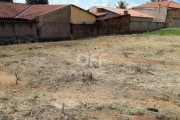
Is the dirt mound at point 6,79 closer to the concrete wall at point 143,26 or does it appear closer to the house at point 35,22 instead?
the house at point 35,22

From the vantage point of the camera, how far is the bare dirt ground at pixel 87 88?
5625 millimetres

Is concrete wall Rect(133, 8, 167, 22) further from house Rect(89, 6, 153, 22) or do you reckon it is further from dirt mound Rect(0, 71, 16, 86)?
dirt mound Rect(0, 71, 16, 86)

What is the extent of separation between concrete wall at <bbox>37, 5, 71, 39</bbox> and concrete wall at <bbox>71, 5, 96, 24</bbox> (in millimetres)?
998

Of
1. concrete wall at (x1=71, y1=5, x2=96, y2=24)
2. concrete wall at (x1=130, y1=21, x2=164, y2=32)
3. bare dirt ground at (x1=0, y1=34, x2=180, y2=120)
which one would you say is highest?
concrete wall at (x1=71, y1=5, x2=96, y2=24)

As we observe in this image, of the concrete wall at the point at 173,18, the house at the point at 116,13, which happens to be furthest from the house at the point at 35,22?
the concrete wall at the point at 173,18

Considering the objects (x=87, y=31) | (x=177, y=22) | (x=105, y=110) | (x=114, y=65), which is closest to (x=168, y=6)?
(x=177, y=22)

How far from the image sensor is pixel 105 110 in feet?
19.1

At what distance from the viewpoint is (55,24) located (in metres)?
20.6

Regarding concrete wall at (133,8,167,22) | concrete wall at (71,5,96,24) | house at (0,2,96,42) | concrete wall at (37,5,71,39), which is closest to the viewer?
house at (0,2,96,42)

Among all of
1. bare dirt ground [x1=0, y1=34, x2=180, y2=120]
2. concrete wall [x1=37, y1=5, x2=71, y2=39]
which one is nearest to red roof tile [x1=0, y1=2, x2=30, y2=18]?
concrete wall [x1=37, y1=5, x2=71, y2=39]

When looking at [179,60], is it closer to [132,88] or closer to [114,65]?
[114,65]

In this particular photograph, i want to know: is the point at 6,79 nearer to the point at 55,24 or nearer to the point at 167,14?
the point at 55,24

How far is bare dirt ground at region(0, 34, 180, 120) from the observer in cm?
562

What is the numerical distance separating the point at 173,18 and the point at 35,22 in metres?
29.3
